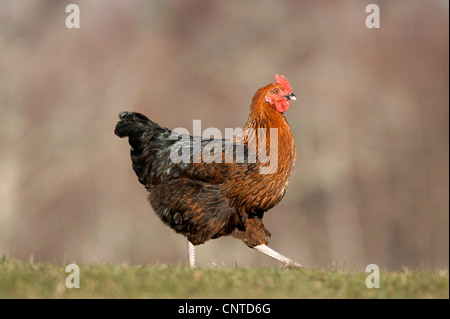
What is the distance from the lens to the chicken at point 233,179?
247 inches

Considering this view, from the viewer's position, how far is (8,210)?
1452cm

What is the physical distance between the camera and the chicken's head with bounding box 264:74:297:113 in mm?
6613

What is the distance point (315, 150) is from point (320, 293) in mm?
A: 11143

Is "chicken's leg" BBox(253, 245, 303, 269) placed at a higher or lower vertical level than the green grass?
higher

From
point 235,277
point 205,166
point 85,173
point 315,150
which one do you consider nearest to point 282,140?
point 205,166

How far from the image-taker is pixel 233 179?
6328mm

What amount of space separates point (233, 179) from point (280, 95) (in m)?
1.35

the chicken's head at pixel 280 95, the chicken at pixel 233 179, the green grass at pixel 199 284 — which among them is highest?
the chicken's head at pixel 280 95

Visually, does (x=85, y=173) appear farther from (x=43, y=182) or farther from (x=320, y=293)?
(x=320, y=293)

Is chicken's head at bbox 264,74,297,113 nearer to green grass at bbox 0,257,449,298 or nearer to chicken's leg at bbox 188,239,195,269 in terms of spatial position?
chicken's leg at bbox 188,239,195,269

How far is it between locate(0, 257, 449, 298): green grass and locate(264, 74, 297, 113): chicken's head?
2.36 meters

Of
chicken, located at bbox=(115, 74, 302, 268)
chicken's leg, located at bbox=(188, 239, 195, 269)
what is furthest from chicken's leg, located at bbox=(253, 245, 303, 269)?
chicken's leg, located at bbox=(188, 239, 195, 269)

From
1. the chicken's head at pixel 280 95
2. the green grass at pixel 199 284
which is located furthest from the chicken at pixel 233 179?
the green grass at pixel 199 284

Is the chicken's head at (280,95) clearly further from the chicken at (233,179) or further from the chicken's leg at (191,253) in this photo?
the chicken's leg at (191,253)
